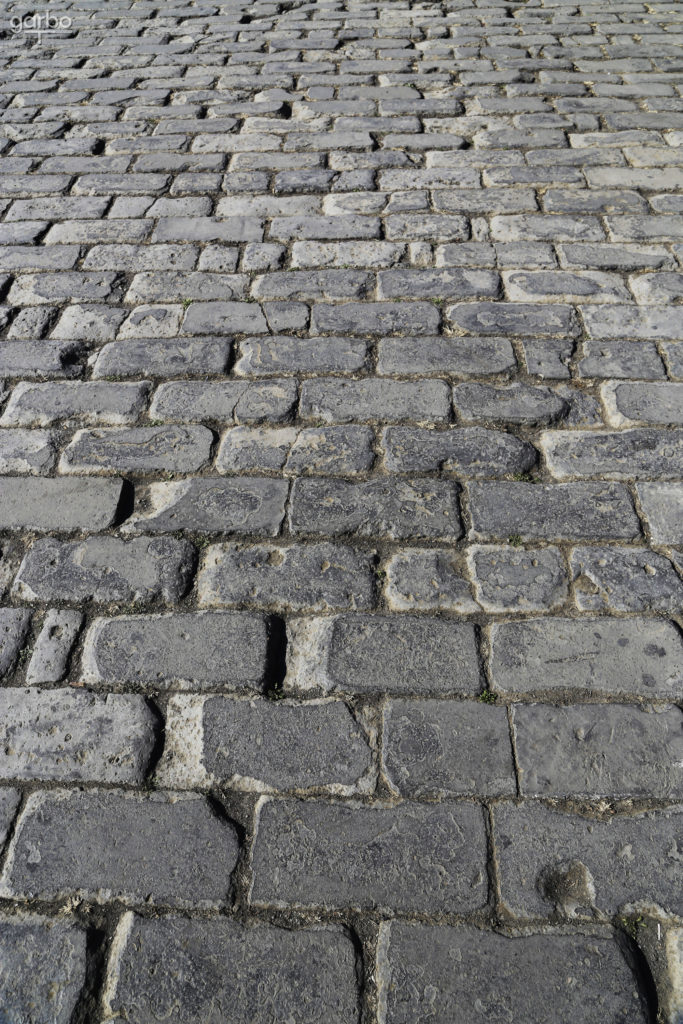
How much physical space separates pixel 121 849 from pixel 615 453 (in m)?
1.83

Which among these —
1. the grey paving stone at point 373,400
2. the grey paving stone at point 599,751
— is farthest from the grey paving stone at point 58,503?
the grey paving stone at point 599,751

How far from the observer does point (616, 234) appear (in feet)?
12.0

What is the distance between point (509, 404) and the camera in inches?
110

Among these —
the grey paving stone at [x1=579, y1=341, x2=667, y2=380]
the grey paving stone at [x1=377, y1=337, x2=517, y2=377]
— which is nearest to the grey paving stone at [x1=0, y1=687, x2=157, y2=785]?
the grey paving stone at [x1=377, y1=337, x2=517, y2=377]

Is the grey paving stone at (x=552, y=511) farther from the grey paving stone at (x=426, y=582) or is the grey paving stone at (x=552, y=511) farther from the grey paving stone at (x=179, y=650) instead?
the grey paving stone at (x=179, y=650)

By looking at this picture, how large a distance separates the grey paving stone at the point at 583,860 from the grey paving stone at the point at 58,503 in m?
1.43

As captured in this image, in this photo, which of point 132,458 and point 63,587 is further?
point 132,458

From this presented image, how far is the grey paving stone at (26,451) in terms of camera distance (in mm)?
2617

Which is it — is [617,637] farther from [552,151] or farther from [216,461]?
[552,151]

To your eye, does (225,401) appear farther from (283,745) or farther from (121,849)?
(121,849)

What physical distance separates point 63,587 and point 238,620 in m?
0.51

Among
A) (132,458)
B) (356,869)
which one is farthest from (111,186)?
(356,869)

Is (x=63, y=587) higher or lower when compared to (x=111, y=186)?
lower
